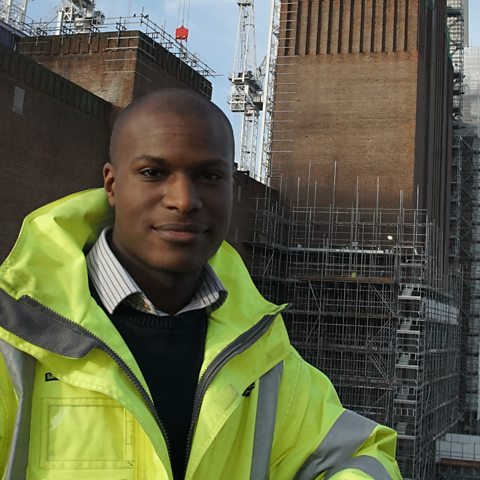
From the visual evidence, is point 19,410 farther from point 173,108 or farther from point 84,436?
point 173,108

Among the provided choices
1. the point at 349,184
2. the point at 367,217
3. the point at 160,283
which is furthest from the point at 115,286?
the point at 349,184

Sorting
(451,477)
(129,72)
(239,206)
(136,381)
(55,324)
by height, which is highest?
(129,72)

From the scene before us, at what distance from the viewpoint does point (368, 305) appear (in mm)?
21328

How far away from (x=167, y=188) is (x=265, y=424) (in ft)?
2.47

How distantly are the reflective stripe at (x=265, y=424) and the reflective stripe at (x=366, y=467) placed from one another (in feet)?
0.61

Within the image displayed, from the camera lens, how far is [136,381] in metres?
1.54

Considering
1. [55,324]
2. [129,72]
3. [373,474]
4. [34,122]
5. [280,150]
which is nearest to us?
[55,324]

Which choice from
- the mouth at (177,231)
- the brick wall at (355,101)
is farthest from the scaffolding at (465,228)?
the mouth at (177,231)

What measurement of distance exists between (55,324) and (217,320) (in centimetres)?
56

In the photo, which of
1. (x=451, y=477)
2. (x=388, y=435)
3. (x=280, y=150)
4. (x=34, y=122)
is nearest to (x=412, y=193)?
(x=280, y=150)

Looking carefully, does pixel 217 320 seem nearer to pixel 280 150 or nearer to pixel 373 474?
pixel 373 474

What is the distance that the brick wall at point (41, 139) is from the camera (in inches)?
525

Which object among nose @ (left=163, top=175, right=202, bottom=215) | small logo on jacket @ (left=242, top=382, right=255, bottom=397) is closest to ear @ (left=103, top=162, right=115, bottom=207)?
nose @ (left=163, top=175, right=202, bottom=215)

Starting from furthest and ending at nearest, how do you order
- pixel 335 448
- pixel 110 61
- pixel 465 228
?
pixel 465 228, pixel 110 61, pixel 335 448
